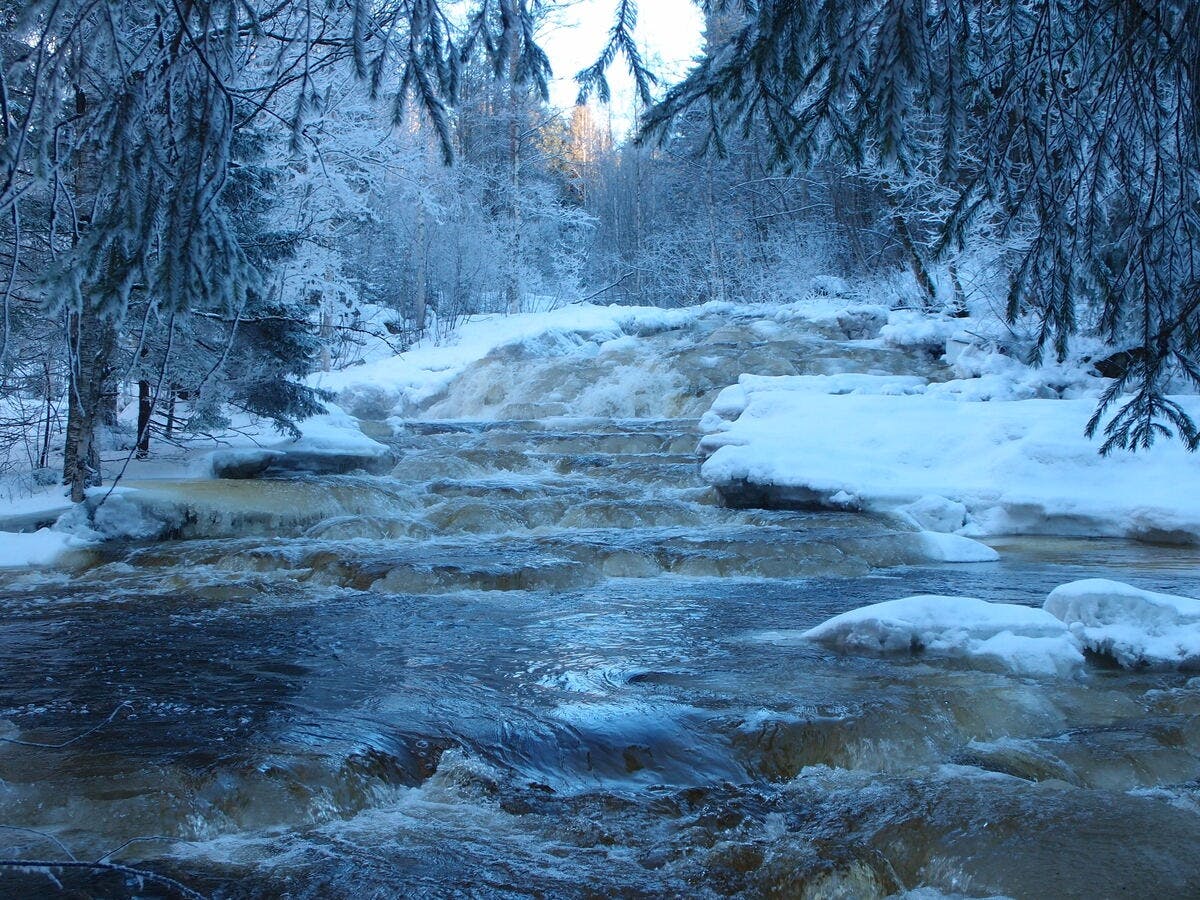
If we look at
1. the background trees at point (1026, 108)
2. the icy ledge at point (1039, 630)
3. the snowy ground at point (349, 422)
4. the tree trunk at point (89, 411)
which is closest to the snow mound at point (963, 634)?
the icy ledge at point (1039, 630)

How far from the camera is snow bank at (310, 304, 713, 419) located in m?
17.1

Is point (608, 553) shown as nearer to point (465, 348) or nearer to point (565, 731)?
point (565, 731)

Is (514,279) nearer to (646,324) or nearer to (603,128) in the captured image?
(646,324)

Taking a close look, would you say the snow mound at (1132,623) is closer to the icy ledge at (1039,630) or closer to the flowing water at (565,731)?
the icy ledge at (1039,630)

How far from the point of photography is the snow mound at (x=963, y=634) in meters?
4.27

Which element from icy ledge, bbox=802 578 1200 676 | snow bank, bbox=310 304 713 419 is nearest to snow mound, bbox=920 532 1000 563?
icy ledge, bbox=802 578 1200 676

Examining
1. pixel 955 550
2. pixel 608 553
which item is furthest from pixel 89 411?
pixel 955 550

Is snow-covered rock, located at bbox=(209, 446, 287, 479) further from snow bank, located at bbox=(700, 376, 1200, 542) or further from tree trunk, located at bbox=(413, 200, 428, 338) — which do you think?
tree trunk, located at bbox=(413, 200, 428, 338)

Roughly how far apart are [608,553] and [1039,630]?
10.8 ft

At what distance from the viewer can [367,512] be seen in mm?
8367

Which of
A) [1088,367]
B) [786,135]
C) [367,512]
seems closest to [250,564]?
[367,512]

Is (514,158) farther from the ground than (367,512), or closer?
farther from the ground

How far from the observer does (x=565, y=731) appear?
3568mm

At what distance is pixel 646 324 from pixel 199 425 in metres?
12.6
